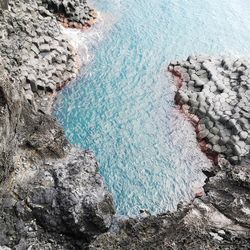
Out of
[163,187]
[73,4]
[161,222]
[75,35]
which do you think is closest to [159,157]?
[163,187]

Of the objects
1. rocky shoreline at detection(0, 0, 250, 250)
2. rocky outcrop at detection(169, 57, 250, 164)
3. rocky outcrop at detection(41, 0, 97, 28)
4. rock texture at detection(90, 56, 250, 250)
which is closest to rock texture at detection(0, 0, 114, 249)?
rocky shoreline at detection(0, 0, 250, 250)

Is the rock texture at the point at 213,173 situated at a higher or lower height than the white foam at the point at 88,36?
higher

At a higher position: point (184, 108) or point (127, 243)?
point (127, 243)

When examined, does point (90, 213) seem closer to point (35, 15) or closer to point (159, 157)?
point (159, 157)

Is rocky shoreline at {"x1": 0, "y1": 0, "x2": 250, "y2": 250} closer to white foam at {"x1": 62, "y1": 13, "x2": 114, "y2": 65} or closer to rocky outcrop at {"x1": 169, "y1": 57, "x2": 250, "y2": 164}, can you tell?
rocky outcrop at {"x1": 169, "y1": 57, "x2": 250, "y2": 164}

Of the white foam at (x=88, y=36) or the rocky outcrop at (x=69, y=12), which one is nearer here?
the white foam at (x=88, y=36)

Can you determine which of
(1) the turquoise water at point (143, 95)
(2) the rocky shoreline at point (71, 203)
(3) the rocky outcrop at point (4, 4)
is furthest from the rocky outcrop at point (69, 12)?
(2) the rocky shoreline at point (71, 203)

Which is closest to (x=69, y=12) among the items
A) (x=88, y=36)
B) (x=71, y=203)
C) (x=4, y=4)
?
(x=88, y=36)

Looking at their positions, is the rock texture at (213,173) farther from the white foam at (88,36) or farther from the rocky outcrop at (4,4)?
the rocky outcrop at (4,4)
